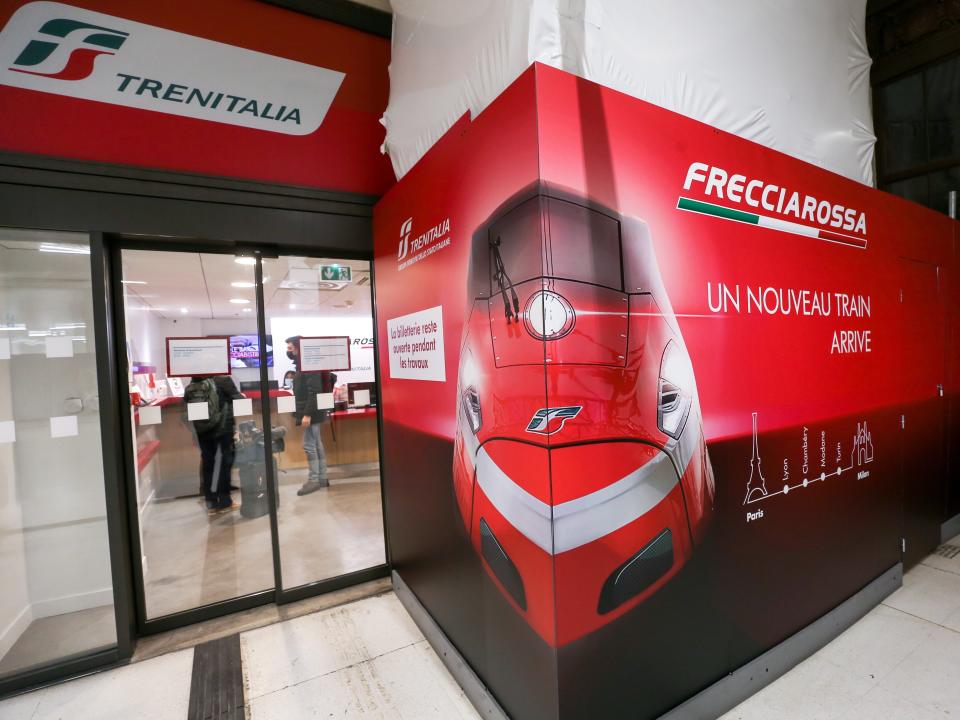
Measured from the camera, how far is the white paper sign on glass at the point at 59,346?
93.9 inches

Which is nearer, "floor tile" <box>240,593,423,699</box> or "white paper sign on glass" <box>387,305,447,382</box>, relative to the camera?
"white paper sign on glass" <box>387,305,447,382</box>

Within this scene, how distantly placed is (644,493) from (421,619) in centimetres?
164

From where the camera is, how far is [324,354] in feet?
10.2

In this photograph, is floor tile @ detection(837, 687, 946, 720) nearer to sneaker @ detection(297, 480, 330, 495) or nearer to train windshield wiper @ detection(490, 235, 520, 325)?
train windshield wiper @ detection(490, 235, 520, 325)

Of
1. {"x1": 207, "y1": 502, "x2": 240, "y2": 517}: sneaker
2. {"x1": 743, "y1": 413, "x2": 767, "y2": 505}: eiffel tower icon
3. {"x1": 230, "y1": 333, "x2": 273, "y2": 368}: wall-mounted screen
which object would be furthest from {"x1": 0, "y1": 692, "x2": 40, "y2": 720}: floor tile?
{"x1": 743, "y1": 413, "x2": 767, "y2": 505}: eiffel tower icon

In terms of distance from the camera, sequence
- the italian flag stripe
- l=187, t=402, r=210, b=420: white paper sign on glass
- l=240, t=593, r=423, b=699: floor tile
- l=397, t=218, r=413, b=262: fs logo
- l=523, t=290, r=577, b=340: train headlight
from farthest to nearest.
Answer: l=187, t=402, r=210, b=420: white paper sign on glass
l=397, t=218, r=413, b=262: fs logo
l=240, t=593, r=423, b=699: floor tile
the italian flag stripe
l=523, t=290, r=577, b=340: train headlight

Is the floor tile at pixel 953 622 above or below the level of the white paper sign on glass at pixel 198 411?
below

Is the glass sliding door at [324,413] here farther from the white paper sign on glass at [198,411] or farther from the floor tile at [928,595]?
the floor tile at [928,595]

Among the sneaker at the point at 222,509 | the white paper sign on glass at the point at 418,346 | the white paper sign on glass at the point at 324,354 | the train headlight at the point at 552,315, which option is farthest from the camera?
the sneaker at the point at 222,509

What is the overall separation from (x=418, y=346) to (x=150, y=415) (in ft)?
5.43

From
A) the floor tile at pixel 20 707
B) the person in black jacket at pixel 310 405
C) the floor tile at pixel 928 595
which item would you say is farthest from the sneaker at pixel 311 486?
the floor tile at pixel 928 595

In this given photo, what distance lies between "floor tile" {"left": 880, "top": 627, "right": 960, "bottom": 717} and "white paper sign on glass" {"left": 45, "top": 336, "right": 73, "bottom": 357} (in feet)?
14.0

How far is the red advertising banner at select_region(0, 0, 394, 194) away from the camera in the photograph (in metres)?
2.29

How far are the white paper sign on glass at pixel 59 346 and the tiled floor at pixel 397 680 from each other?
5.42 ft
